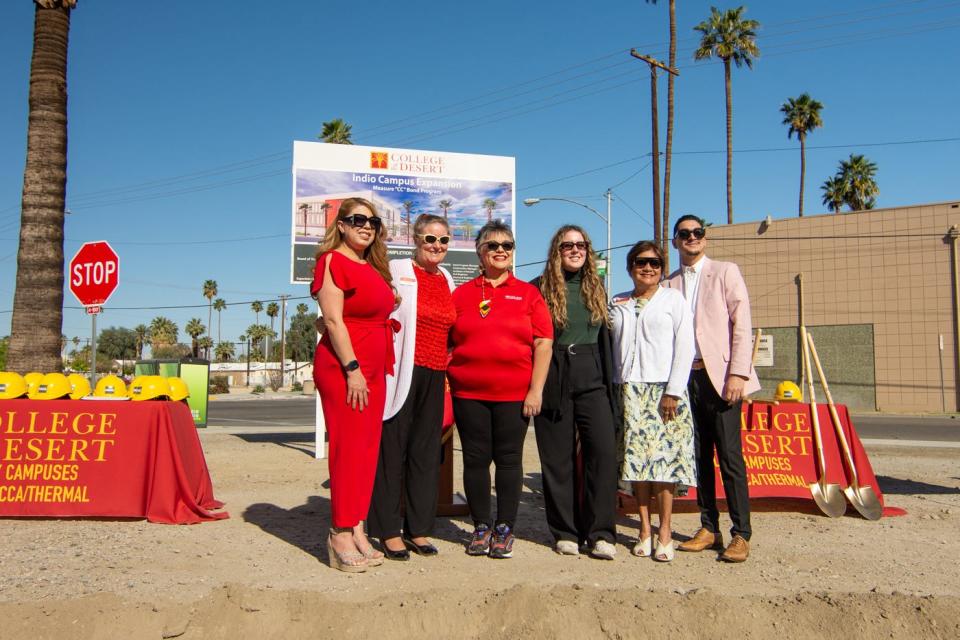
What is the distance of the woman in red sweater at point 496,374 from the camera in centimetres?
434

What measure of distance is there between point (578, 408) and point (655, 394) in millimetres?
476

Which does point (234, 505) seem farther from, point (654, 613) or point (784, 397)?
point (784, 397)

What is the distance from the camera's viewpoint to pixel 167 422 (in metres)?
5.38

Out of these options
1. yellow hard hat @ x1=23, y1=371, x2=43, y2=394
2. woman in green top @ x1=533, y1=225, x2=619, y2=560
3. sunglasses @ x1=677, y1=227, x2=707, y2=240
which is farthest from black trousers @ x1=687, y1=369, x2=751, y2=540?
yellow hard hat @ x1=23, y1=371, x2=43, y2=394

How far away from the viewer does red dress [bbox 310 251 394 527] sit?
405 centimetres

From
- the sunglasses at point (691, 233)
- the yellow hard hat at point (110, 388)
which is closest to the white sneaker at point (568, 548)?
the sunglasses at point (691, 233)

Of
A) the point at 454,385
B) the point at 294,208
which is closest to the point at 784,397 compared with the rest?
the point at 454,385

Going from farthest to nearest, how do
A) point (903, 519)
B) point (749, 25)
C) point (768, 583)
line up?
point (749, 25), point (903, 519), point (768, 583)

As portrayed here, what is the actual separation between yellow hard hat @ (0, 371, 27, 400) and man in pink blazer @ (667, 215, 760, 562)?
485 centimetres

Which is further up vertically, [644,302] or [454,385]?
[644,302]

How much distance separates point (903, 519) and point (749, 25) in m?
33.4

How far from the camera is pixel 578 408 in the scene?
4.49m

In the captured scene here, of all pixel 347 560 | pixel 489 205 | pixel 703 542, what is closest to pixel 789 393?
pixel 703 542

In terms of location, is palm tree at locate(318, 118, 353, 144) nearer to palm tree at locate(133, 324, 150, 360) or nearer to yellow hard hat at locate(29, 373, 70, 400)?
yellow hard hat at locate(29, 373, 70, 400)
